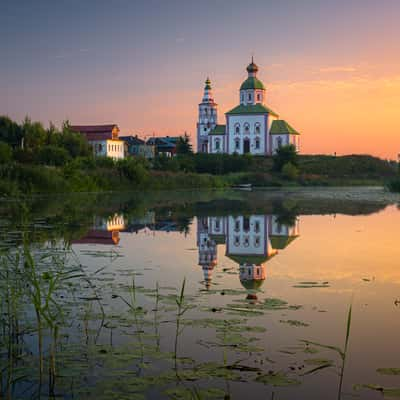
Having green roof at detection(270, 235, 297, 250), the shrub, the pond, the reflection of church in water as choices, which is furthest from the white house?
the pond

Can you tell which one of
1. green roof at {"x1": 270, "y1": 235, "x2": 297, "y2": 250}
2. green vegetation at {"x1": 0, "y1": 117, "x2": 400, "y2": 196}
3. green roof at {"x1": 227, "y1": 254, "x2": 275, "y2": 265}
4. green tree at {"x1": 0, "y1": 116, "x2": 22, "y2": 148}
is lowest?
green roof at {"x1": 227, "y1": 254, "x2": 275, "y2": 265}

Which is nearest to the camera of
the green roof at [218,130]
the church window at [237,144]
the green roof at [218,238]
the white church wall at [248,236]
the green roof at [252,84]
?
the white church wall at [248,236]

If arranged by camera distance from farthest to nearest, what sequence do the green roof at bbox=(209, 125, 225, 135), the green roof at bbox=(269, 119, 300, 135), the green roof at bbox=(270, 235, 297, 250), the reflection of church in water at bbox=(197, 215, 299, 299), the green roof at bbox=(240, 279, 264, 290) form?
the green roof at bbox=(209, 125, 225, 135), the green roof at bbox=(269, 119, 300, 135), the green roof at bbox=(270, 235, 297, 250), the reflection of church in water at bbox=(197, 215, 299, 299), the green roof at bbox=(240, 279, 264, 290)

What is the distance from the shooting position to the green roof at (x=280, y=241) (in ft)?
41.6

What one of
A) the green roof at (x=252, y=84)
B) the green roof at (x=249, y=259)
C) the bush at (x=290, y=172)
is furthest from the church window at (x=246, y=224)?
the green roof at (x=252, y=84)

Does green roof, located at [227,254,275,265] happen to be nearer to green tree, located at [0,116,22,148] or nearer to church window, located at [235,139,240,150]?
green tree, located at [0,116,22,148]

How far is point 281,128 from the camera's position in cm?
8050

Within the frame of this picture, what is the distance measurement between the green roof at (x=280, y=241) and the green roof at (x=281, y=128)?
6660cm

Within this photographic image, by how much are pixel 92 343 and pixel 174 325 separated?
1001 millimetres

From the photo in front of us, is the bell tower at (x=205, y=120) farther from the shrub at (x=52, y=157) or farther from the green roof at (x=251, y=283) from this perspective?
the green roof at (x=251, y=283)

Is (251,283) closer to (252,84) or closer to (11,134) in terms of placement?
(11,134)

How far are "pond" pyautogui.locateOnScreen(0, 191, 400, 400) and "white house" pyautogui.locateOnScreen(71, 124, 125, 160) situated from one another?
56.1 metres

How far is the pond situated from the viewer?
177 inches

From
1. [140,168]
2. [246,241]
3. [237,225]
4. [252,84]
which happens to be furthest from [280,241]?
[252,84]
